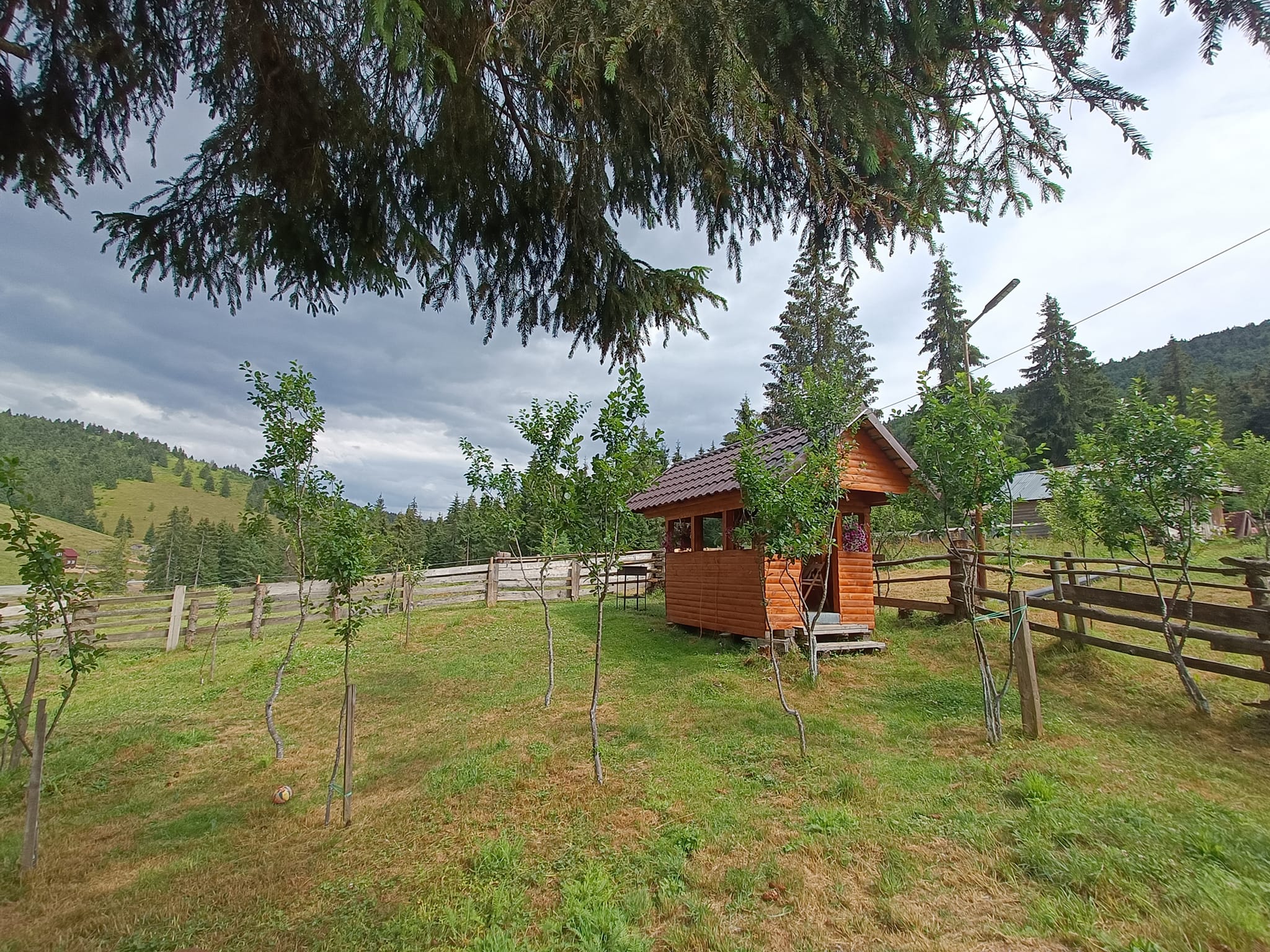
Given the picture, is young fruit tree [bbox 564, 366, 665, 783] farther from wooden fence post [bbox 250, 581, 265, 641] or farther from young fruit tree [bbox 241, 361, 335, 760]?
wooden fence post [bbox 250, 581, 265, 641]

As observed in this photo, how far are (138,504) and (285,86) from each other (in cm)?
14082

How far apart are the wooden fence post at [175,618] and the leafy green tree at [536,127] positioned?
14210 mm

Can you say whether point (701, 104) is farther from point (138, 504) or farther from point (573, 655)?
point (138, 504)

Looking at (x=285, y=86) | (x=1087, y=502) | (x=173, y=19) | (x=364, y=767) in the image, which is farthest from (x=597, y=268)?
(x=1087, y=502)

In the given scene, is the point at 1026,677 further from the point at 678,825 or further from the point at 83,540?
the point at 83,540

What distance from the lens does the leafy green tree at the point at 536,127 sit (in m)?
2.70

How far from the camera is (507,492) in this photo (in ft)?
25.7

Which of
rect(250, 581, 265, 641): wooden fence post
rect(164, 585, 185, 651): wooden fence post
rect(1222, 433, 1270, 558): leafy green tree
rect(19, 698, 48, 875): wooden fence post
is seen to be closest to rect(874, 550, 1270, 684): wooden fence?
rect(1222, 433, 1270, 558): leafy green tree

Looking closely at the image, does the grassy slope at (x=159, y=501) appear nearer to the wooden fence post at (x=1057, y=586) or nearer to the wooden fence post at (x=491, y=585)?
the wooden fence post at (x=491, y=585)

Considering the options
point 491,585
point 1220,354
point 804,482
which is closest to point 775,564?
point 804,482

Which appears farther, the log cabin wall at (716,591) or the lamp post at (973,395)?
the log cabin wall at (716,591)

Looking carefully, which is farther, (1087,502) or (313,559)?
(1087,502)

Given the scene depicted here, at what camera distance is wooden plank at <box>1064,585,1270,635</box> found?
636 centimetres

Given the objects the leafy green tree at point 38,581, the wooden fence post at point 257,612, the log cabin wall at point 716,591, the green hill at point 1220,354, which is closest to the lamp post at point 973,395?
the log cabin wall at point 716,591
